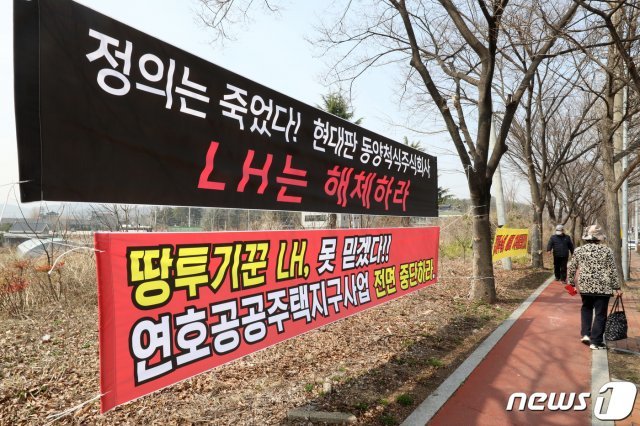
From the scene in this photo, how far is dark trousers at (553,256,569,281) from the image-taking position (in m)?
12.8

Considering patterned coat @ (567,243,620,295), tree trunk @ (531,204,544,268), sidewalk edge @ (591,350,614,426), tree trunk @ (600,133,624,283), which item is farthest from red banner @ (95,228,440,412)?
tree trunk @ (531,204,544,268)

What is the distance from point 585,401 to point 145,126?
4912 mm

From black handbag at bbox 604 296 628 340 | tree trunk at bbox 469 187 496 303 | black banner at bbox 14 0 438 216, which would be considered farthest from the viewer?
tree trunk at bbox 469 187 496 303

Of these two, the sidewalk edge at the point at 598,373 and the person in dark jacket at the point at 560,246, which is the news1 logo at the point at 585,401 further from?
the person in dark jacket at the point at 560,246

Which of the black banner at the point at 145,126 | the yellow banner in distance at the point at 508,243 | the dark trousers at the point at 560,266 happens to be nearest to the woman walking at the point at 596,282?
the black banner at the point at 145,126

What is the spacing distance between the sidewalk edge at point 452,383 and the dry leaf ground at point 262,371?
0.10 meters

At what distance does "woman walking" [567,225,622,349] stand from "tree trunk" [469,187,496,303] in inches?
115

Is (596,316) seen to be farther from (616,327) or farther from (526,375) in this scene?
(526,375)

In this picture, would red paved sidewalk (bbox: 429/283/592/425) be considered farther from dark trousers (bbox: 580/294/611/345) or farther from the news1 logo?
dark trousers (bbox: 580/294/611/345)

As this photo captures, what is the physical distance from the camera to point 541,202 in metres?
17.7

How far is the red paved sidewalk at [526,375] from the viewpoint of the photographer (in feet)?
13.0

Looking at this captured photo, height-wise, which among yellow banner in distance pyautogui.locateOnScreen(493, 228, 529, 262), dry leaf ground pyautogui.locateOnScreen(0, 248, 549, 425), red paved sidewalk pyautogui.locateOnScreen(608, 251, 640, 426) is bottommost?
red paved sidewalk pyautogui.locateOnScreen(608, 251, 640, 426)

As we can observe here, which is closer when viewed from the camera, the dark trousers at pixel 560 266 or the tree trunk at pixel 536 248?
the dark trousers at pixel 560 266

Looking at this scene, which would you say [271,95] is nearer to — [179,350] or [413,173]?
[179,350]
